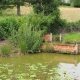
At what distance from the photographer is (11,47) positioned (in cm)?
1956

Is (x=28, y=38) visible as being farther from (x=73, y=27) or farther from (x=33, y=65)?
(x=73, y=27)

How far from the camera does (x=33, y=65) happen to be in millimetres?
14727

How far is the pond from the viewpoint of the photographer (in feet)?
43.7

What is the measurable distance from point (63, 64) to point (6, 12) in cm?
1762

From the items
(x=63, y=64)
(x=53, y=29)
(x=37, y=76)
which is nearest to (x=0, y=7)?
(x=53, y=29)

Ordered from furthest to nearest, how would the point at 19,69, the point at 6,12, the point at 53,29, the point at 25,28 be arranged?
the point at 6,12 < the point at 53,29 < the point at 25,28 < the point at 19,69

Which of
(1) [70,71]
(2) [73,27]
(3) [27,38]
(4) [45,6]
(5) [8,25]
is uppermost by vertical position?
(4) [45,6]

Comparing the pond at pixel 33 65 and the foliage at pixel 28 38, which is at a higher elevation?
the foliage at pixel 28 38

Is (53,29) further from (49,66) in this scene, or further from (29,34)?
(49,66)

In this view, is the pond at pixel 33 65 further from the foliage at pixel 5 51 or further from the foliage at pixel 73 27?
the foliage at pixel 73 27

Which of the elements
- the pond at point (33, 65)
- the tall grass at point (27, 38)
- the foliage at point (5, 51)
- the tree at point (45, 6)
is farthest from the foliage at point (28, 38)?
the tree at point (45, 6)

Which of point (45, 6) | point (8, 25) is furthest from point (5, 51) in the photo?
point (45, 6)

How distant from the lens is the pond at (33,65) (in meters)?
13.3

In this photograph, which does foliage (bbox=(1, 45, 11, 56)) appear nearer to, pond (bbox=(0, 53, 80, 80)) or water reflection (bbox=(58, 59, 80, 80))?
pond (bbox=(0, 53, 80, 80))
